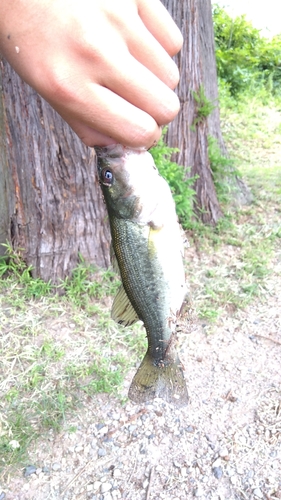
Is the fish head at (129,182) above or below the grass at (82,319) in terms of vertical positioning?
above

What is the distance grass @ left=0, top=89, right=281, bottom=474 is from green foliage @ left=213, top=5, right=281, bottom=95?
3.89 metres

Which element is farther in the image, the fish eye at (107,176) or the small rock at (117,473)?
the small rock at (117,473)

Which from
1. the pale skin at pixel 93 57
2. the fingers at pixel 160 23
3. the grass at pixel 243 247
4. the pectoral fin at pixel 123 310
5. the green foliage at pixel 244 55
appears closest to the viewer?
the pale skin at pixel 93 57

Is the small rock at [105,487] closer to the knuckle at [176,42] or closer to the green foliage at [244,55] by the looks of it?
the knuckle at [176,42]

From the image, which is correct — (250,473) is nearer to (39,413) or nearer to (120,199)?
(39,413)

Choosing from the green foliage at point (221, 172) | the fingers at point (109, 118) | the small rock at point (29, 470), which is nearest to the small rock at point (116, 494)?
the small rock at point (29, 470)

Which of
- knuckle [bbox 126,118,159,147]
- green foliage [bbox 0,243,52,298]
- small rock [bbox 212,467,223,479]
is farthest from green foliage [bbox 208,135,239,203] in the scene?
knuckle [bbox 126,118,159,147]

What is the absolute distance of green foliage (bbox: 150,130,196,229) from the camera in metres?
4.15

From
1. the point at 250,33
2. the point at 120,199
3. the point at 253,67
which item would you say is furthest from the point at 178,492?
the point at 250,33

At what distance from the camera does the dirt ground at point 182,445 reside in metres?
2.59

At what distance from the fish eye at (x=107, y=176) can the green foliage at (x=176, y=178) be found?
254 centimetres

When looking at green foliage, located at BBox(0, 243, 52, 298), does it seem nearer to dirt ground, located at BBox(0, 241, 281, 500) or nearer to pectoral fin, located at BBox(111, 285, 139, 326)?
dirt ground, located at BBox(0, 241, 281, 500)

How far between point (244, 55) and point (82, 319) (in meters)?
6.88

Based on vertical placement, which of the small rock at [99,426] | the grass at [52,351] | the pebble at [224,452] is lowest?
the small rock at [99,426]
